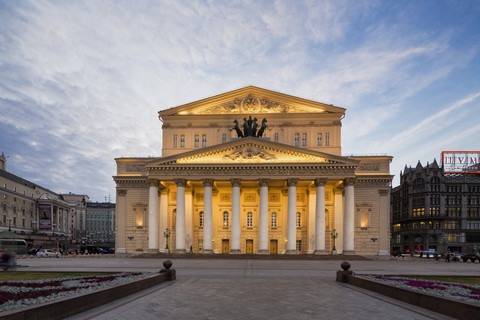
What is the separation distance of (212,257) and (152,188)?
40.5ft

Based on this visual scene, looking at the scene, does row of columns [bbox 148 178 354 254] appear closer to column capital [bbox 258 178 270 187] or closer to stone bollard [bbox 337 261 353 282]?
column capital [bbox 258 178 270 187]

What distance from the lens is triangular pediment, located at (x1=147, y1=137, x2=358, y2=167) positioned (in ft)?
170

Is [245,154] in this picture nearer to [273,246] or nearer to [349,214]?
[349,214]

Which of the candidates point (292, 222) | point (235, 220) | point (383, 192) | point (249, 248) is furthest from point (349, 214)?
point (249, 248)

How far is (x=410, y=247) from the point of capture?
105 m

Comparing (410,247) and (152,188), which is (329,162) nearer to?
(152,188)

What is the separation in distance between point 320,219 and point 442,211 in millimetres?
63851

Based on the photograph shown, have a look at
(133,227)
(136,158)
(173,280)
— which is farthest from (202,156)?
(173,280)

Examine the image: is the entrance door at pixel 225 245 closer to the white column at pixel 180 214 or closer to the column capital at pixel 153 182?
the white column at pixel 180 214

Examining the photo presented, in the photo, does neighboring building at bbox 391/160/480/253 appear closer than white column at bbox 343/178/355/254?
No

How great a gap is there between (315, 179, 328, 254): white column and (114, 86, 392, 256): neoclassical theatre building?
0.13 metres

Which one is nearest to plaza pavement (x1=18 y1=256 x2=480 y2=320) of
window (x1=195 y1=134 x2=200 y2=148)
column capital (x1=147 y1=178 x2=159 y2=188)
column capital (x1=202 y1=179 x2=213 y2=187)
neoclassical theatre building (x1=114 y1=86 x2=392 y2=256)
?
neoclassical theatre building (x1=114 y1=86 x2=392 y2=256)

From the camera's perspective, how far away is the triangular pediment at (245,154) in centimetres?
5188

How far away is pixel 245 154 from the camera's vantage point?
52531 mm
